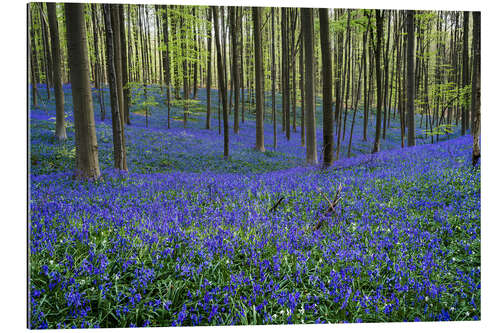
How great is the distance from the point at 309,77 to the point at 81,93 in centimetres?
694

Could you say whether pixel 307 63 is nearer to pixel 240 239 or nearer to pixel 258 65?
pixel 258 65

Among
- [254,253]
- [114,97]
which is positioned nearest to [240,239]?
[254,253]

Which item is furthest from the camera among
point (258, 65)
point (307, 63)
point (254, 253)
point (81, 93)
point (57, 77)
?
point (258, 65)

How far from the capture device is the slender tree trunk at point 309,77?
Answer: 895cm

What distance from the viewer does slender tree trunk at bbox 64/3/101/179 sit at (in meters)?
5.71

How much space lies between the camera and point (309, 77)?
977cm

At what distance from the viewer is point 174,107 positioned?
2139 cm

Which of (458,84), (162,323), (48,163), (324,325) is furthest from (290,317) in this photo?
(458,84)

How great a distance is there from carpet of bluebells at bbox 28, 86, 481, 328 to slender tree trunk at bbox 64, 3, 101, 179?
543mm

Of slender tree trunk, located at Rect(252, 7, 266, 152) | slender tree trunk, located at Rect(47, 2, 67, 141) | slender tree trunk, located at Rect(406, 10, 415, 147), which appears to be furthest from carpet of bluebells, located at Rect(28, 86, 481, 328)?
slender tree trunk, located at Rect(252, 7, 266, 152)

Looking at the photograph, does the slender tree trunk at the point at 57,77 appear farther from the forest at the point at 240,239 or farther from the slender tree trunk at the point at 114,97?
the slender tree trunk at the point at 114,97

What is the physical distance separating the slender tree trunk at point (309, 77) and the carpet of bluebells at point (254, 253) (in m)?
4.83

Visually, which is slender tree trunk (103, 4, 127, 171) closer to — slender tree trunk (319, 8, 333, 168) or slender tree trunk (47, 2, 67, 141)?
slender tree trunk (47, 2, 67, 141)
